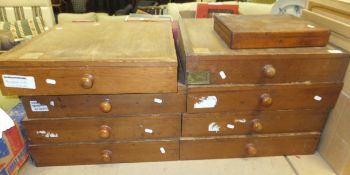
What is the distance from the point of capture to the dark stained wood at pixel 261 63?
75 centimetres

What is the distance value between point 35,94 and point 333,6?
3.32 ft

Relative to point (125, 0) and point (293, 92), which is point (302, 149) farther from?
point (125, 0)

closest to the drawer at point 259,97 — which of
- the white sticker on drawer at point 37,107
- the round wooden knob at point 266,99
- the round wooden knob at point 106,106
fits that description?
the round wooden knob at point 266,99

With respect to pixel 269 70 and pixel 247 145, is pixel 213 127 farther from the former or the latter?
Answer: pixel 269 70

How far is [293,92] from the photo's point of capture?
0.83 m

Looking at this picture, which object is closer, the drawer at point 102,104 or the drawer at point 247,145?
the drawer at point 102,104

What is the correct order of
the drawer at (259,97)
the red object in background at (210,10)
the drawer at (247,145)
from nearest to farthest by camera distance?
the drawer at (259,97)
the drawer at (247,145)
the red object in background at (210,10)

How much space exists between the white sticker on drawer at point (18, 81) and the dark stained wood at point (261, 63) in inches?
17.4

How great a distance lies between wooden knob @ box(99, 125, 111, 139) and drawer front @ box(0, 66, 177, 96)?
15cm

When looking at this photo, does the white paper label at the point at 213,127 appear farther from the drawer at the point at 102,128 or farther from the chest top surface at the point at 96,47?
the chest top surface at the point at 96,47

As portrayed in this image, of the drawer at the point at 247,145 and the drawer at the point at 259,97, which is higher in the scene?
the drawer at the point at 259,97

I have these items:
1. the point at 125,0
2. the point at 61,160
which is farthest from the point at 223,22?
the point at 125,0

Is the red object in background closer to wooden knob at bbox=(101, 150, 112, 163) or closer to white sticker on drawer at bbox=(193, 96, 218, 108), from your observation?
white sticker on drawer at bbox=(193, 96, 218, 108)

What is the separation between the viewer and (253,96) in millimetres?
827
